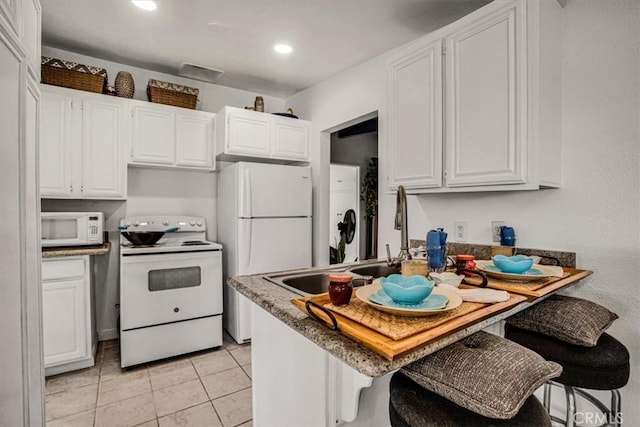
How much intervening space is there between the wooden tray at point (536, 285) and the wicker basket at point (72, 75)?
3.16m

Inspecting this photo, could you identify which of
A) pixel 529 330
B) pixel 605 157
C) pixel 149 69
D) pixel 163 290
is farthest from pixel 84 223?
pixel 605 157

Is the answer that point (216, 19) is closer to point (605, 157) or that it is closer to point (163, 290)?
point (163, 290)

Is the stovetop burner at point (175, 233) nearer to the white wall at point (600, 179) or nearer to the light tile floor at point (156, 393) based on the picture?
the light tile floor at point (156, 393)

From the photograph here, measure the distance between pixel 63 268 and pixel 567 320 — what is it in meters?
3.04

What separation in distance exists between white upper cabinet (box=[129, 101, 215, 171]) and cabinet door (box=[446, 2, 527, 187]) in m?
2.30

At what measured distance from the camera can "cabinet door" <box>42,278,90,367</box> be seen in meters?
2.35

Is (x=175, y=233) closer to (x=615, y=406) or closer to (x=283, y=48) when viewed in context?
(x=283, y=48)

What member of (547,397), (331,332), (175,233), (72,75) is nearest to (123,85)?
(72,75)

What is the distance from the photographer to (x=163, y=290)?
2.72m

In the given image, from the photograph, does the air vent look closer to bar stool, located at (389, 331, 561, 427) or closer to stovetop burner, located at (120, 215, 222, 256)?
stovetop burner, located at (120, 215, 222, 256)

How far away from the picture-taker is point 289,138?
11.4 feet

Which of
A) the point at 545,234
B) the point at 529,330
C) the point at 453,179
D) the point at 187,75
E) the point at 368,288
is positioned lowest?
the point at 529,330

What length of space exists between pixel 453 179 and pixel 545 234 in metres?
0.59

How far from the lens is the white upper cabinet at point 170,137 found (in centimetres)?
290
